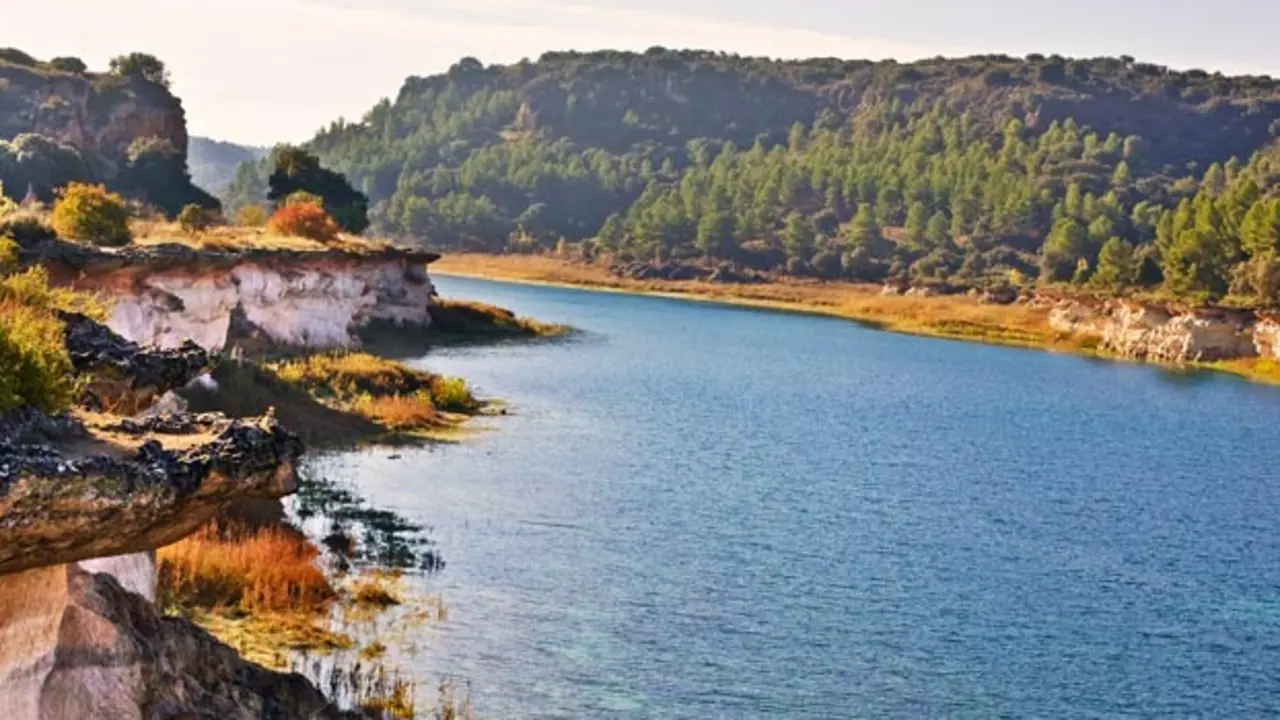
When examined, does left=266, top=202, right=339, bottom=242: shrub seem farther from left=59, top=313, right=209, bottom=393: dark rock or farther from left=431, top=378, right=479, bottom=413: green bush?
left=59, top=313, right=209, bottom=393: dark rock

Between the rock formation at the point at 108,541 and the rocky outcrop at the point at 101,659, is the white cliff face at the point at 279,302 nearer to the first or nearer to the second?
the rocky outcrop at the point at 101,659

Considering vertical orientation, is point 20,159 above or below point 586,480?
above

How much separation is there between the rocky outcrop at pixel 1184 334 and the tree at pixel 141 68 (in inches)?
2897

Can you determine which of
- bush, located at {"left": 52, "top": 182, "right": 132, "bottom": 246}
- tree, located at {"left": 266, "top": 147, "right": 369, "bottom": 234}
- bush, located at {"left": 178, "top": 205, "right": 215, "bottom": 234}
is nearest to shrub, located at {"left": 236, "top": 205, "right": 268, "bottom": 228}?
bush, located at {"left": 178, "top": 205, "right": 215, "bottom": 234}

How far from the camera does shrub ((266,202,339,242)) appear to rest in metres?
79.2

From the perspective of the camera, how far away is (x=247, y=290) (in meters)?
63.0

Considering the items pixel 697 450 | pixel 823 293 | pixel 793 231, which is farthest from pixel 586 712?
pixel 793 231

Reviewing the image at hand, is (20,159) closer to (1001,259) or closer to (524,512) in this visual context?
(524,512)

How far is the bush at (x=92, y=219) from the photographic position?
47625 mm

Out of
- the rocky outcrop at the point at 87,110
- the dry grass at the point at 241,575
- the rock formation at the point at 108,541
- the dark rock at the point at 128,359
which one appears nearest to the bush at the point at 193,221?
the dry grass at the point at 241,575

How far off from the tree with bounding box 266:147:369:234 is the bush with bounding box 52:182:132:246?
55.4m

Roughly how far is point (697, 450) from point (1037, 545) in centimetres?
1533

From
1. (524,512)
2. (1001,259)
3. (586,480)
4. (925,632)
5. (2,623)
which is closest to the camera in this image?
(2,623)

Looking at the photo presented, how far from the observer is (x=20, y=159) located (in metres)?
81.6
